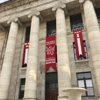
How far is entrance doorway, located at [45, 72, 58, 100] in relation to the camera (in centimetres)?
1556

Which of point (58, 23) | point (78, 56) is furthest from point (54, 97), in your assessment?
point (58, 23)

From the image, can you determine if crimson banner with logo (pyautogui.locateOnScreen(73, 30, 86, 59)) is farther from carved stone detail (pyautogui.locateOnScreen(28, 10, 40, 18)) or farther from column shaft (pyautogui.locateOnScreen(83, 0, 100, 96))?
carved stone detail (pyautogui.locateOnScreen(28, 10, 40, 18))

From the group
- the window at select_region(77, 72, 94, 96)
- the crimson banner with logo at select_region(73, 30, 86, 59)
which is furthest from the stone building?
the crimson banner with logo at select_region(73, 30, 86, 59)

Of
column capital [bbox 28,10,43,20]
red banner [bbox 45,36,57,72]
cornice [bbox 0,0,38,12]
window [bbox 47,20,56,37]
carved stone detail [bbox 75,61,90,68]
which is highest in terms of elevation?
cornice [bbox 0,0,38,12]

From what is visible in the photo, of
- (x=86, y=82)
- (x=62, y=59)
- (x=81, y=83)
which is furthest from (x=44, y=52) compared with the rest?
(x=86, y=82)

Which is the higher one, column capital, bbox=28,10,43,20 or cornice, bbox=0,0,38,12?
cornice, bbox=0,0,38,12

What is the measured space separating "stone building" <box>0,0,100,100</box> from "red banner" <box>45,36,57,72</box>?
0.78 m

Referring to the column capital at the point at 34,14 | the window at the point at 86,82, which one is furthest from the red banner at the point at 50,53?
the column capital at the point at 34,14

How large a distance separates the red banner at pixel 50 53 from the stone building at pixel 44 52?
775mm

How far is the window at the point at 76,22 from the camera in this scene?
63.6ft

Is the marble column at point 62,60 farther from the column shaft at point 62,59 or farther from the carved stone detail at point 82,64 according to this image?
the carved stone detail at point 82,64

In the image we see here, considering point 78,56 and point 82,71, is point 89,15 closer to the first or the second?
point 78,56

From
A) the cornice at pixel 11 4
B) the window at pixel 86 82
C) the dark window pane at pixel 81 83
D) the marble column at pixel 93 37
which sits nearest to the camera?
the marble column at pixel 93 37

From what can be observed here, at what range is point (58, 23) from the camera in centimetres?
1708
